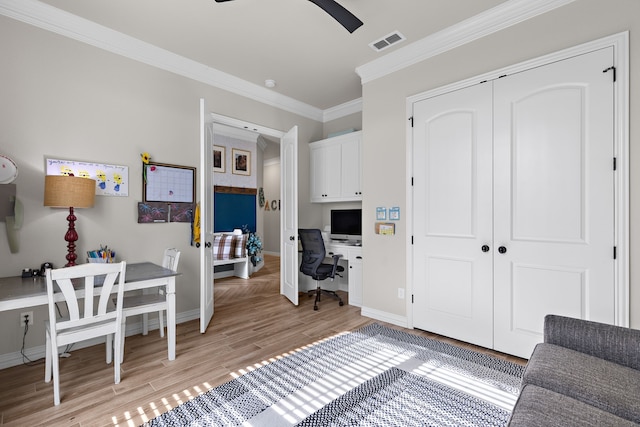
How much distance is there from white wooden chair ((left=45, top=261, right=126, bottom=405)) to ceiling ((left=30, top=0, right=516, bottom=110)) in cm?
219

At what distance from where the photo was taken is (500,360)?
255cm

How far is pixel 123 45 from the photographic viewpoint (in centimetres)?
305

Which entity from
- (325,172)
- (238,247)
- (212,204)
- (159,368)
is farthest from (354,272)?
(238,247)

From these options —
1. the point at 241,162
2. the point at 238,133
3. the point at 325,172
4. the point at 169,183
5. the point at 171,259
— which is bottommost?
the point at 171,259

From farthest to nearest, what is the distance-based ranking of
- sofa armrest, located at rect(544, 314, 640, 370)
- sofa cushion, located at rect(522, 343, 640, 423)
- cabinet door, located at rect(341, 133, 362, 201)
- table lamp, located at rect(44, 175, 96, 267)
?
cabinet door, located at rect(341, 133, 362, 201) < table lamp, located at rect(44, 175, 96, 267) < sofa armrest, located at rect(544, 314, 640, 370) < sofa cushion, located at rect(522, 343, 640, 423)

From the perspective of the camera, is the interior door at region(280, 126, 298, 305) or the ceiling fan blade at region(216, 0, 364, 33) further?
the interior door at region(280, 126, 298, 305)

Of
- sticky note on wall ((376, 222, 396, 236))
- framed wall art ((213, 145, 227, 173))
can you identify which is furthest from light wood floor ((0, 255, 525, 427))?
framed wall art ((213, 145, 227, 173))

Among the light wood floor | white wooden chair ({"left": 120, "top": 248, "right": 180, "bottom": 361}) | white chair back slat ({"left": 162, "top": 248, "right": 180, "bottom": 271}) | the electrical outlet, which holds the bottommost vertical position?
the light wood floor

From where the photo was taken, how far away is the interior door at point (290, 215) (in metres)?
4.23

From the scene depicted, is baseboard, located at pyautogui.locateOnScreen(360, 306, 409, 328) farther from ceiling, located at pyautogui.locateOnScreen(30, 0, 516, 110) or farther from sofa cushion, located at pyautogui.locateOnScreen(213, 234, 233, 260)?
sofa cushion, located at pyautogui.locateOnScreen(213, 234, 233, 260)

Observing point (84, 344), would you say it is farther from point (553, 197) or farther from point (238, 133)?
point (238, 133)

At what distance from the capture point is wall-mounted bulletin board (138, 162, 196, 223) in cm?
326

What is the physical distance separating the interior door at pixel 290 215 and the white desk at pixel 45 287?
5.98 feet

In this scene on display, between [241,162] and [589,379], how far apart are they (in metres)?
7.04
